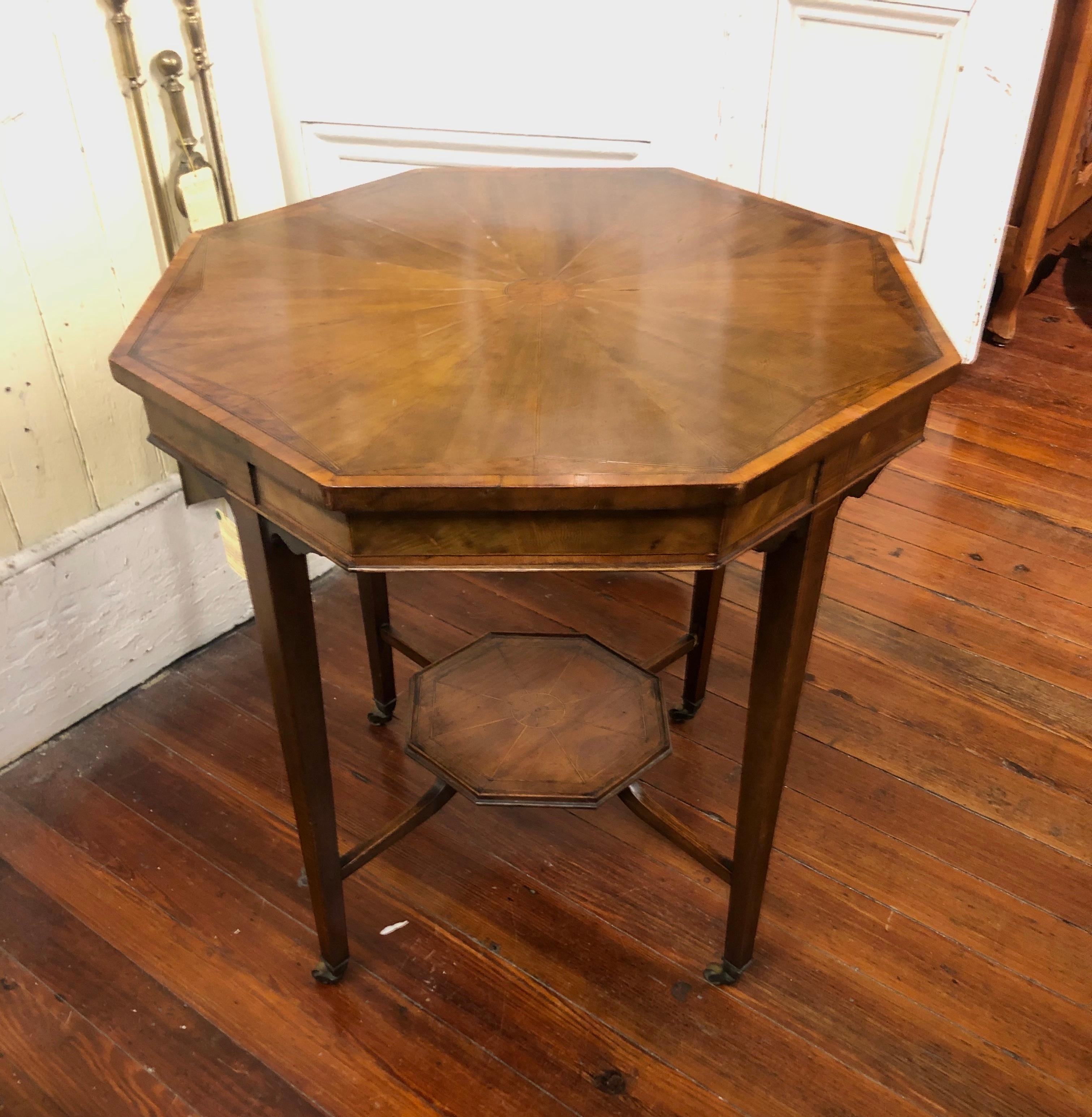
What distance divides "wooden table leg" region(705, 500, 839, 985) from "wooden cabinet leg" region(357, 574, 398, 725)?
2.48 feet

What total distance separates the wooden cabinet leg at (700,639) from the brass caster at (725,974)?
0.54 metres

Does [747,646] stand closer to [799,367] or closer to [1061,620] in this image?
[1061,620]

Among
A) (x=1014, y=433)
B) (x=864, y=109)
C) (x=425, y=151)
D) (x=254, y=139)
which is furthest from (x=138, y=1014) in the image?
(x=864, y=109)

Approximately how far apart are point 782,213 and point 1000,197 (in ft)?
5.04

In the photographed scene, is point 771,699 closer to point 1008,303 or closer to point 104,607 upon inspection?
point 104,607

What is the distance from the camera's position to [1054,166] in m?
3.00

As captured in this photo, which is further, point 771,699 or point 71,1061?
point 71,1061

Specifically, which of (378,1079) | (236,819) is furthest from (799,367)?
(236,819)

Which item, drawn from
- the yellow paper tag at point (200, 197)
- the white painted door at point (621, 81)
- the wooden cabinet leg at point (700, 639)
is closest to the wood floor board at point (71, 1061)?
the wooden cabinet leg at point (700, 639)

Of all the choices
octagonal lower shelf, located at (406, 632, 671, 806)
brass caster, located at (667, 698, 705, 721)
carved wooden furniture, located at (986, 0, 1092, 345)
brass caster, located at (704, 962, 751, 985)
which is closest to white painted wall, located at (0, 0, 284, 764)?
octagonal lower shelf, located at (406, 632, 671, 806)

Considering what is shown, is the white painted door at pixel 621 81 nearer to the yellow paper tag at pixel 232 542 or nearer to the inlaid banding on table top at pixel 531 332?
the inlaid banding on table top at pixel 531 332

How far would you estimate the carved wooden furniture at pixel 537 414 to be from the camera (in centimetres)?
102

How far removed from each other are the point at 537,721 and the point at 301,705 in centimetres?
48

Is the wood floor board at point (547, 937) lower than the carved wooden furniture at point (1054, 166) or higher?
lower
